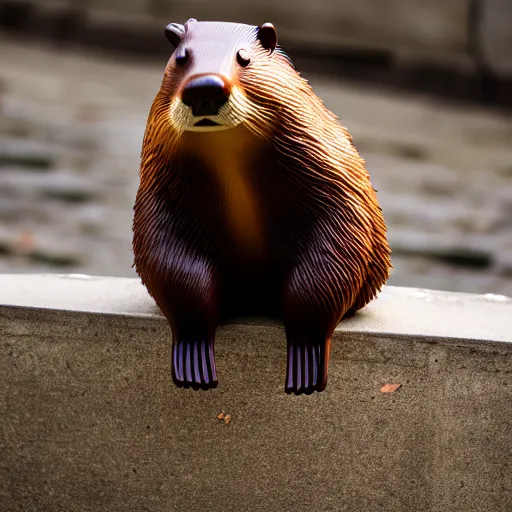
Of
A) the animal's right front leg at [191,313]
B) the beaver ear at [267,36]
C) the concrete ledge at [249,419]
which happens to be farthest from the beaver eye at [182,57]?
the concrete ledge at [249,419]

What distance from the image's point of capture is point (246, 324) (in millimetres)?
1524

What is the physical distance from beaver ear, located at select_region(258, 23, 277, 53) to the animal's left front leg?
1.07ft

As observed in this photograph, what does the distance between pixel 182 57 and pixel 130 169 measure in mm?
3235

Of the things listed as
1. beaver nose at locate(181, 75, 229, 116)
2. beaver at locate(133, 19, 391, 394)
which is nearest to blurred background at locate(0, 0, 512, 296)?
beaver at locate(133, 19, 391, 394)

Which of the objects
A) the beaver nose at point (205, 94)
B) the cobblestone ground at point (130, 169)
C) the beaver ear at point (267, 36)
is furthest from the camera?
the cobblestone ground at point (130, 169)

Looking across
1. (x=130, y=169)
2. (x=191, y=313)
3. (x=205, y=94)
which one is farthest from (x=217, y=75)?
(x=130, y=169)

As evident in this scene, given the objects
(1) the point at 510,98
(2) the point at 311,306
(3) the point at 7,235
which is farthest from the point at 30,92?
(2) the point at 311,306

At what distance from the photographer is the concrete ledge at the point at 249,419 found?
1559mm

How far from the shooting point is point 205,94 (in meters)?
1.20

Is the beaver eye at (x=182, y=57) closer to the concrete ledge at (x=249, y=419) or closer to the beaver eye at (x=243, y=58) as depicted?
the beaver eye at (x=243, y=58)

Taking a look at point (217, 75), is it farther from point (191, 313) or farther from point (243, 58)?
point (191, 313)

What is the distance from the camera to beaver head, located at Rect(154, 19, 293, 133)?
1215 millimetres

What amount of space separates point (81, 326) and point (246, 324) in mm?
322

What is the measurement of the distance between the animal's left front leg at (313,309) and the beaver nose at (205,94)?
0.30 m
